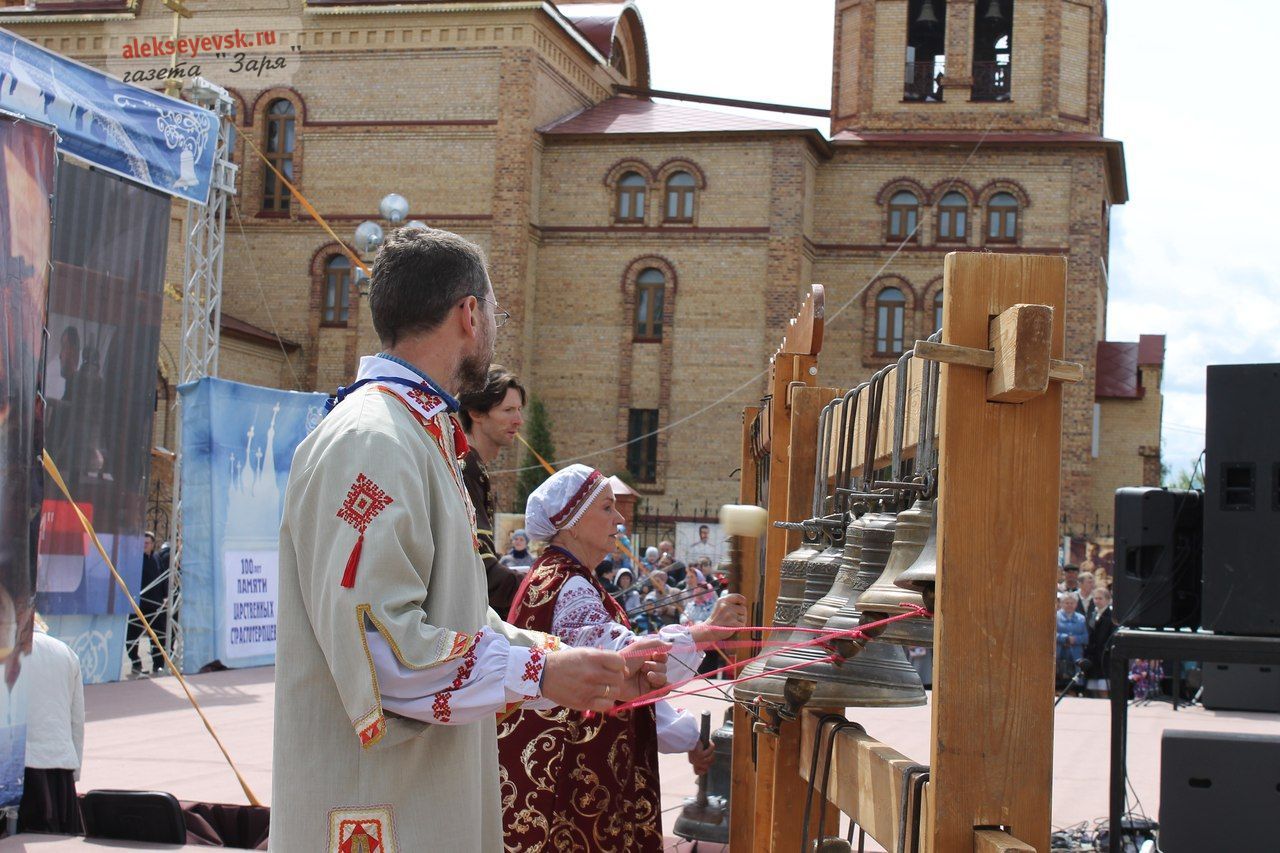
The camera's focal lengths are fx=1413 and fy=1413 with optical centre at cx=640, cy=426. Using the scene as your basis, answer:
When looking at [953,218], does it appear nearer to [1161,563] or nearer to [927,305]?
[927,305]

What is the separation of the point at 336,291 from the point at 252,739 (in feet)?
82.6

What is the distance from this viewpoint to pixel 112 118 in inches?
452

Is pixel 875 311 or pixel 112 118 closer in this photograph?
pixel 112 118

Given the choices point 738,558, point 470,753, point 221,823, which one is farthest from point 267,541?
point 470,753

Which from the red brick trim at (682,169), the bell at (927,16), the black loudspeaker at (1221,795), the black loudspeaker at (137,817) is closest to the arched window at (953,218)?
the bell at (927,16)

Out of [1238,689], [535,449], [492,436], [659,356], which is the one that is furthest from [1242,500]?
[659,356]

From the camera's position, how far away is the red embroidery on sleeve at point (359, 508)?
8.43ft

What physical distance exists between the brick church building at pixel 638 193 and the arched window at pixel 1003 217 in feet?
0.18

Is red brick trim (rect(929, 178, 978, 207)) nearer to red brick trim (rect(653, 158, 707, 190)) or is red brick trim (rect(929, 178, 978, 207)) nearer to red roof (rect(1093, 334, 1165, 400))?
red brick trim (rect(653, 158, 707, 190))

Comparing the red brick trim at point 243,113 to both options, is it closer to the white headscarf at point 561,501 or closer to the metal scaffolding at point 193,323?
the metal scaffolding at point 193,323

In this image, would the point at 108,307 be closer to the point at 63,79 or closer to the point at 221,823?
the point at 63,79

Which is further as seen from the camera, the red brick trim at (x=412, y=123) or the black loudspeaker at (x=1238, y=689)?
the red brick trim at (x=412, y=123)

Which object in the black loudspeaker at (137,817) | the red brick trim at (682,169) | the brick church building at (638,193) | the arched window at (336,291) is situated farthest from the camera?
the arched window at (336,291)

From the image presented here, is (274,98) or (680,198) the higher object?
(274,98)
